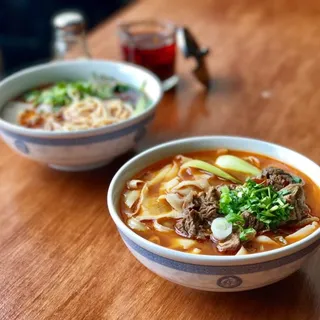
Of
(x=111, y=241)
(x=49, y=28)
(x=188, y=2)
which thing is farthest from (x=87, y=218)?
(x=49, y=28)

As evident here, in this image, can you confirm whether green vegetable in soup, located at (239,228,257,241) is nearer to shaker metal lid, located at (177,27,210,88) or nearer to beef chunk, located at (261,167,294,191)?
beef chunk, located at (261,167,294,191)

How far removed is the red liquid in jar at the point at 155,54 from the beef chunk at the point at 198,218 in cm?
86

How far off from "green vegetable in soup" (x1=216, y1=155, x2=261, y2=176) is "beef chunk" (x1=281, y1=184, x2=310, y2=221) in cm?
12

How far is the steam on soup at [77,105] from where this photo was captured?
153cm

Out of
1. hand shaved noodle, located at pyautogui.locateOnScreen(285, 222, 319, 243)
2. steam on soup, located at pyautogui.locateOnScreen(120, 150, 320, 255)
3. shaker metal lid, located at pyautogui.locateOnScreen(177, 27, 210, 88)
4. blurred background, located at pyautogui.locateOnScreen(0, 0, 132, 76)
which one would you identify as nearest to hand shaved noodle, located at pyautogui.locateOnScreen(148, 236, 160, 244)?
steam on soup, located at pyautogui.locateOnScreen(120, 150, 320, 255)

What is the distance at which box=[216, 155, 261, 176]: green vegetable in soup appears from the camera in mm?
1233

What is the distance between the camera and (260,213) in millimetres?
1055

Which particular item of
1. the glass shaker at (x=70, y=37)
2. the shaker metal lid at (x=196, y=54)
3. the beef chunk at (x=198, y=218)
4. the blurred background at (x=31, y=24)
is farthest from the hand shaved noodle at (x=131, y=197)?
the blurred background at (x=31, y=24)

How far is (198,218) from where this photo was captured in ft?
3.54

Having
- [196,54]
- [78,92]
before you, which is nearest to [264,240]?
[78,92]

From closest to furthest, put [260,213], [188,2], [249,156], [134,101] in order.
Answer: [260,213]
[249,156]
[134,101]
[188,2]

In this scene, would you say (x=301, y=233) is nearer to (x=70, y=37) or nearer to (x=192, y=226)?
(x=192, y=226)

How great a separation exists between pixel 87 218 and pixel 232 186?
354 mm

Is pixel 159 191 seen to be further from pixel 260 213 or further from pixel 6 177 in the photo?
pixel 6 177
